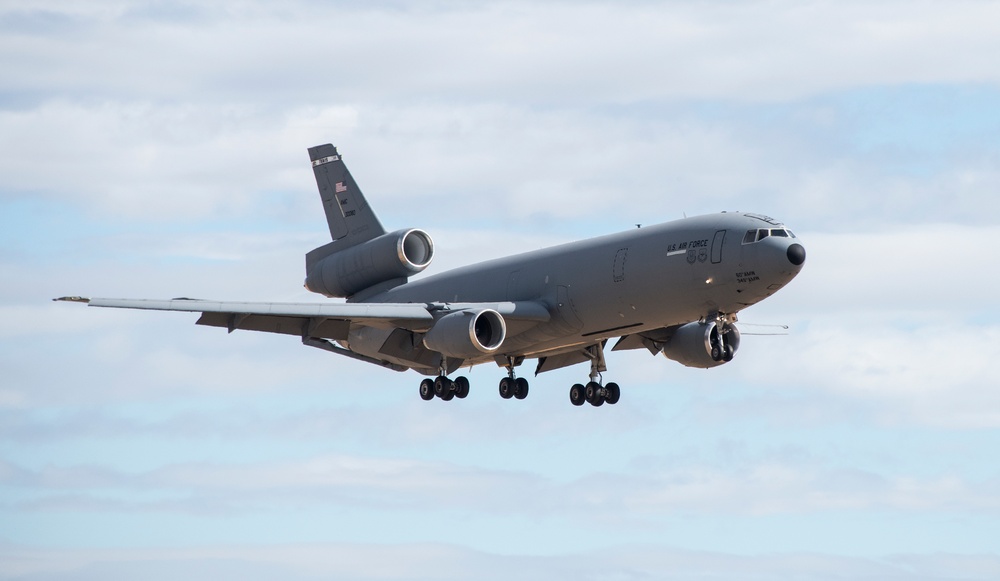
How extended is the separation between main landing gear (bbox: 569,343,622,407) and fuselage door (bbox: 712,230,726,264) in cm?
816

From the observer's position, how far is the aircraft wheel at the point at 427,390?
172ft

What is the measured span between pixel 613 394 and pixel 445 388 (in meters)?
5.57

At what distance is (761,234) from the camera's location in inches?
1752

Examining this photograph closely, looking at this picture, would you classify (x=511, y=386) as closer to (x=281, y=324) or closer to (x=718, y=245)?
(x=281, y=324)

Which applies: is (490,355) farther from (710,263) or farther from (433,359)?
(710,263)

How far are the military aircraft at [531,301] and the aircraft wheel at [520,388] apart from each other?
0.05 metres

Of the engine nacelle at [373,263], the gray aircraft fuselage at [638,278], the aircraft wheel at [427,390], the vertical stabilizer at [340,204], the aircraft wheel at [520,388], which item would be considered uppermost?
Result: the vertical stabilizer at [340,204]

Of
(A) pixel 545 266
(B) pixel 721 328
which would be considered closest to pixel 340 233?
(A) pixel 545 266

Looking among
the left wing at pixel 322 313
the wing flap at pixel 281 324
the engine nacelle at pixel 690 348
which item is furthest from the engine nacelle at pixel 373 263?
the engine nacelle at pixel 690 348

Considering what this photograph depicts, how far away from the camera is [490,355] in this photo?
168 ft

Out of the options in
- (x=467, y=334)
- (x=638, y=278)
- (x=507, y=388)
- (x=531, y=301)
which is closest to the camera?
(x=638, y=278)

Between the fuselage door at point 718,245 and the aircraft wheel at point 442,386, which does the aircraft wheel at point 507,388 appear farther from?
the fuselage door at point 718,245

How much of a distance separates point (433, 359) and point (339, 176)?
1027 centimetres

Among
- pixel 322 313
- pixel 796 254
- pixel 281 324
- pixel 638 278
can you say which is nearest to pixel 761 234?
pixel 796 254
